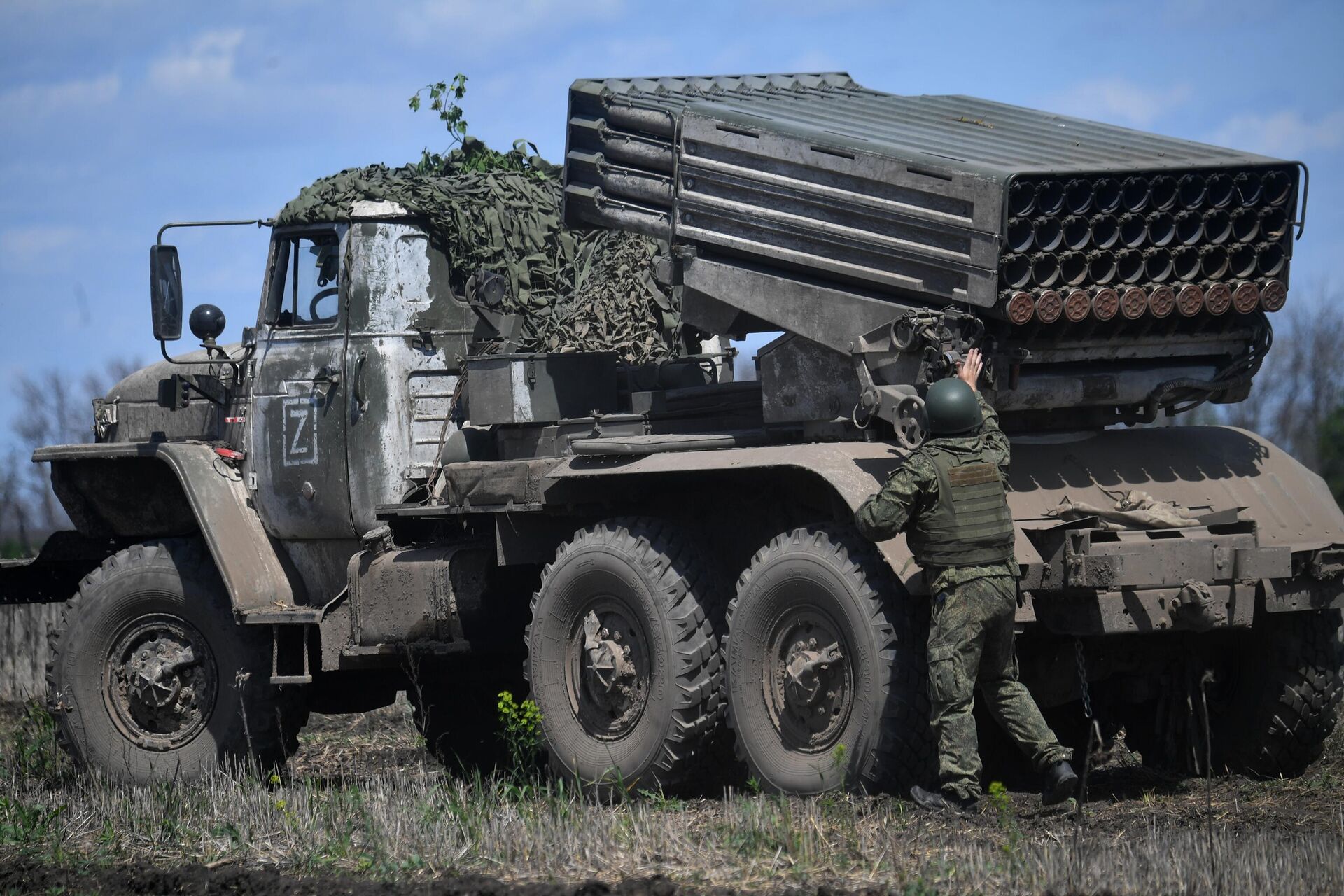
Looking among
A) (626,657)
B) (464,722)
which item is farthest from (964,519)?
(464,722)

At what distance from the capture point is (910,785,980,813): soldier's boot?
7.18 metres

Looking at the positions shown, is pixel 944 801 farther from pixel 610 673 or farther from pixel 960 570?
pixel 610 673

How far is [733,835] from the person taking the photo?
687cm

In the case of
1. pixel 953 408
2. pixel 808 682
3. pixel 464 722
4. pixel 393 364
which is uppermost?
pixel 393 364

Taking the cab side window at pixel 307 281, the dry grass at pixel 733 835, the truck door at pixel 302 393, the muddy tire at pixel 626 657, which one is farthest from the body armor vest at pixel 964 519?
the cab side window at pixel 307 281

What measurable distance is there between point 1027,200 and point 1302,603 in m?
2.06

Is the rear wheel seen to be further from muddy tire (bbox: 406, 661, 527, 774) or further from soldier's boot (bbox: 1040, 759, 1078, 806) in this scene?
muddy tire (bbox: 406, 661, 527, 774)

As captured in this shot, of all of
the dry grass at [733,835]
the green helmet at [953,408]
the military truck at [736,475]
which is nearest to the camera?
the dry grass at [733,835]

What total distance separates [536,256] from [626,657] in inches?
113

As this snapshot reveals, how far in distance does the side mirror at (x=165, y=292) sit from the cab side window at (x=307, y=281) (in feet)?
1.87

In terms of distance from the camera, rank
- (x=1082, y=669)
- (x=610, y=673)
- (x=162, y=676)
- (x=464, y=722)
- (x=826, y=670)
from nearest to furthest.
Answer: (x=1082, y=669) < (x=826, y=670) < (x=610, y=673) < (x=162, y=676) < (x=464, y=722)

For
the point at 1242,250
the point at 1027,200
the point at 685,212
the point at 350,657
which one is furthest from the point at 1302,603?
the point at 350,657

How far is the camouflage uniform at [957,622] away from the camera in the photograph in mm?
7137

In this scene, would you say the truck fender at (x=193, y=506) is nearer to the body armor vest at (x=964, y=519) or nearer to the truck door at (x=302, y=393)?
the truck door at (x=302, y=393)
